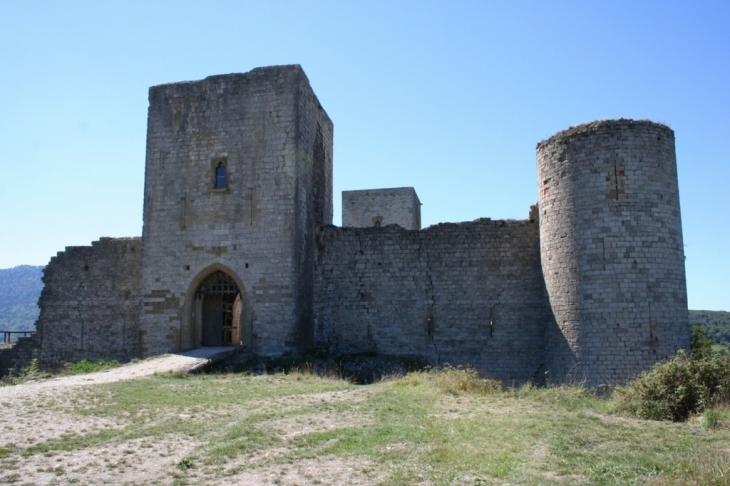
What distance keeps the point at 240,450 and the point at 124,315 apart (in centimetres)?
1320

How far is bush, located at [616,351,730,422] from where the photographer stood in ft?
32.8

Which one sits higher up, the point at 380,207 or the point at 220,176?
the point at 380,207

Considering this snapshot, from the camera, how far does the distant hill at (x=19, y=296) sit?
128438 mm

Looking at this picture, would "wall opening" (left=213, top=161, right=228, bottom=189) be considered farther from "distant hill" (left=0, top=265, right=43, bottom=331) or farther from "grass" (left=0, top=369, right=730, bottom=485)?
"distant hill" (left=0, top=265, right=43, bottom=331)

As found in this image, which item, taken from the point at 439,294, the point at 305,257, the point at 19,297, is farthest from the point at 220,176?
the point at 19,297

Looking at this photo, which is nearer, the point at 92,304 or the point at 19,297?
the point at 92,304

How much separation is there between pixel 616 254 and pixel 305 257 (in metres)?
8.06

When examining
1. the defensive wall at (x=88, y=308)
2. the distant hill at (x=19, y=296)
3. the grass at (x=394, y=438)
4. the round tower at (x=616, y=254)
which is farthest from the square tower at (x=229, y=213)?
the distant hill at (x=19, y=296)

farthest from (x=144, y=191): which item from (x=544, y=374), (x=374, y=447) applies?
(x=374, y=447)

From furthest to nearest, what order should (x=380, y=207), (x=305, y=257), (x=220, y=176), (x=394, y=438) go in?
(x=380, y=207)
(x=220, y=176)
(x=305, y=257)
(x=394, y=438)

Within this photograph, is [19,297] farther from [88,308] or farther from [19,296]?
[88,308]

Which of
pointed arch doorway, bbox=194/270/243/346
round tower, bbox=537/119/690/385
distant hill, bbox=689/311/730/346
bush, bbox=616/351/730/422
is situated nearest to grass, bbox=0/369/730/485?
bush, bbox=616/351/730/422

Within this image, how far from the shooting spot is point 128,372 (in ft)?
47.4

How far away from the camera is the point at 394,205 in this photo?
30.2 m
